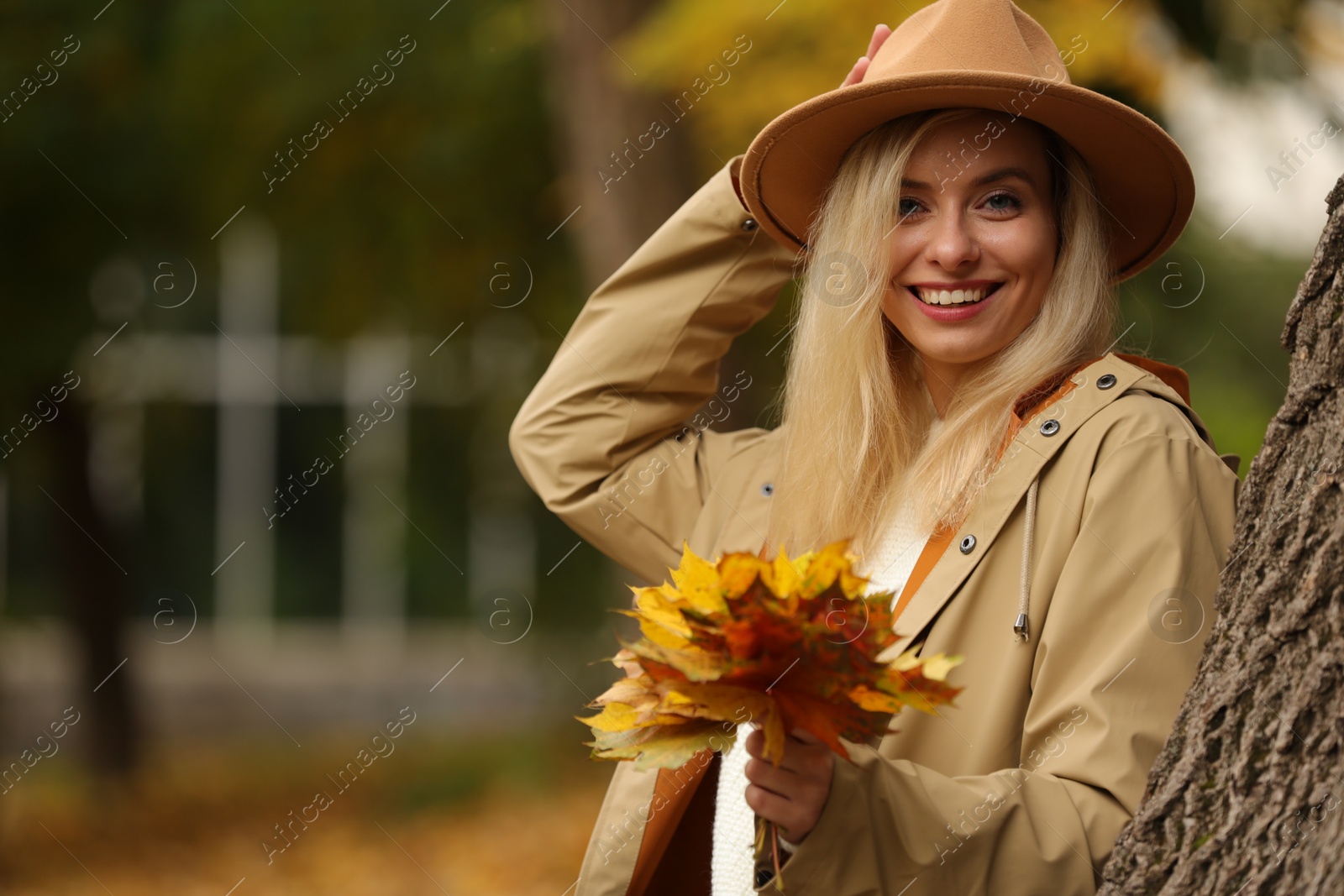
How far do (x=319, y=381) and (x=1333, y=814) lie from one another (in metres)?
15.3

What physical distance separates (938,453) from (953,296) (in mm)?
252

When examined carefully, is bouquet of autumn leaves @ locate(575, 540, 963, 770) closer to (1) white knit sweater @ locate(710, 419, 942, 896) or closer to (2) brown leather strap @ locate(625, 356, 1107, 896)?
(1) white knit sweater @ locate(710, 419, 942, 896)

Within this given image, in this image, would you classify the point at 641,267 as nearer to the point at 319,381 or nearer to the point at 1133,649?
the point at 1133,649

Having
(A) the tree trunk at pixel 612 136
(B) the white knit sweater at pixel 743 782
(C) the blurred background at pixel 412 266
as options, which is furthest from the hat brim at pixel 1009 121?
(A) the tree trunk at pixel 612 136

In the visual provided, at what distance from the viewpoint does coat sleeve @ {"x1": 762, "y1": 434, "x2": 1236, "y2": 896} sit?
5.58ft

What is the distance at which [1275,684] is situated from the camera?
1.59 m

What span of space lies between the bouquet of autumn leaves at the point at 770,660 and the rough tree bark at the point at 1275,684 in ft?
1.14

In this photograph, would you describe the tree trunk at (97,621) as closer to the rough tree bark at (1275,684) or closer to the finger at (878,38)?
the finger at (878,38)

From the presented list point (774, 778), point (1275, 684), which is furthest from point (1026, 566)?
point (774, 778)

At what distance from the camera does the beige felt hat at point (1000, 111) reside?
216 cm

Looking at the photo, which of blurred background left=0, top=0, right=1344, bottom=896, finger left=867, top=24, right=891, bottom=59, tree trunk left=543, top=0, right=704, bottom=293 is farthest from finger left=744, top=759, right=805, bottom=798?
tree trunk left=543, top=0, right=704, bottom=293

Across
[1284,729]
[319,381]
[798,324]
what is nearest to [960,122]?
[798,324]

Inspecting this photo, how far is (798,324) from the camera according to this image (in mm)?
2518

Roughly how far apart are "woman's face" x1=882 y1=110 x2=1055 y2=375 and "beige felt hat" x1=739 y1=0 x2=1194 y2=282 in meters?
0.06
